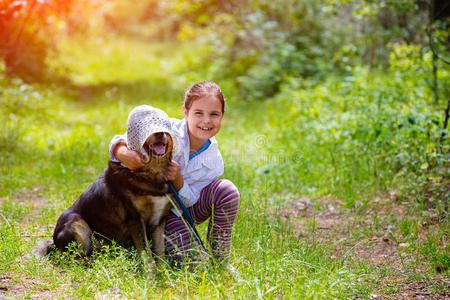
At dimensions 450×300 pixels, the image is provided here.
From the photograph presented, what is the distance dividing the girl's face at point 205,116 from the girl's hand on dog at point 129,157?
51 centimetres

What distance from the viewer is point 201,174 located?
3428mm

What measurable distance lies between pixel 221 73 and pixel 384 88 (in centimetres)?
499

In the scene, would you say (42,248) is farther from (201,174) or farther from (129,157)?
(201,174)

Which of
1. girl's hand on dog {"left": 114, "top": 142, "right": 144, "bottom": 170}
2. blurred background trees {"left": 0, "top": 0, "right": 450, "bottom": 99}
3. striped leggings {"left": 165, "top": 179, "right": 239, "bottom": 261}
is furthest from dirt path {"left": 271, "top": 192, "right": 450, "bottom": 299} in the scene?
blurred background trees {"left": 0, "top": 0, "right": 450, "bottom": 99}

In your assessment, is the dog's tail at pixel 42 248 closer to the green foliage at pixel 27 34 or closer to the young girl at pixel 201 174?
the young girl at pixel 201 174

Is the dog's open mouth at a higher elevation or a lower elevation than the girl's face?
lower

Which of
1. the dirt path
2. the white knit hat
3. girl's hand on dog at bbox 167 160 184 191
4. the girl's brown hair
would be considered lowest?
the dirt path

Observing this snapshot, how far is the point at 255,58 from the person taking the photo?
11.2m

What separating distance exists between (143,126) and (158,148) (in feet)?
0.65

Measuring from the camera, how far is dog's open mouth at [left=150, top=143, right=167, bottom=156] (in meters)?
2.93

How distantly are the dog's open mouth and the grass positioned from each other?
2.24 feet

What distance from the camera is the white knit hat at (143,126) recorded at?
9.18 feet

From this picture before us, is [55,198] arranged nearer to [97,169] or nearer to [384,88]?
[97,169]

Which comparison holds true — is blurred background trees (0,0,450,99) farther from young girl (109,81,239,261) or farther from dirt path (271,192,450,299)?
young girl (109,81,239,261)
